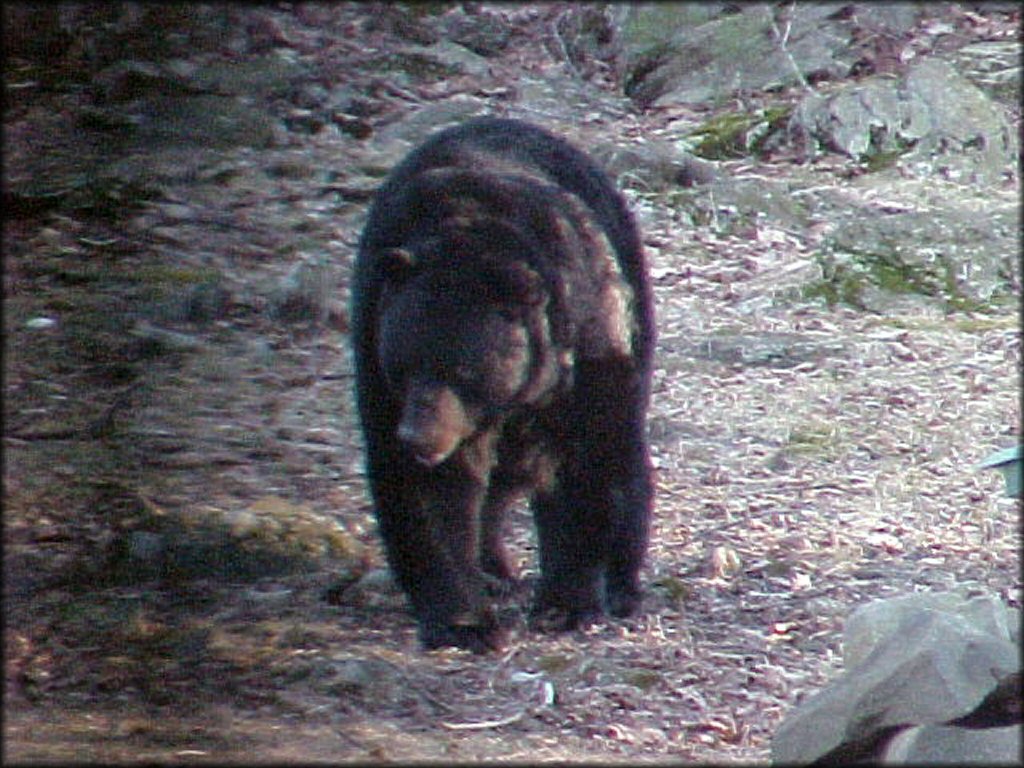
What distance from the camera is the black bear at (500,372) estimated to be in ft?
15.5

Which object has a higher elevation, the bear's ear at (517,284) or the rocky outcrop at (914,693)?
the bear's ear at (517,284)

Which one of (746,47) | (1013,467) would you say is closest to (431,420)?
(1013,467)

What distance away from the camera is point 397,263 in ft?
15.5

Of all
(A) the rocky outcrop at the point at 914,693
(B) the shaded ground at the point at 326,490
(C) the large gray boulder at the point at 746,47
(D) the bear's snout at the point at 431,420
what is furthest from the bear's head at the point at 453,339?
(C) the large gray boulder at the point at 746,47

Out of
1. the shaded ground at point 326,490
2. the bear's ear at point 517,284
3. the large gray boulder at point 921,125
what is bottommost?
the shaded ground at point 326,490

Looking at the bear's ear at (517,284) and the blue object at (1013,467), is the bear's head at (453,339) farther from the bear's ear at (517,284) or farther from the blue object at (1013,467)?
the blue object at (1013,467)

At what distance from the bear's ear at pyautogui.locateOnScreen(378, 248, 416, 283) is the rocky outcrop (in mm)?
1685

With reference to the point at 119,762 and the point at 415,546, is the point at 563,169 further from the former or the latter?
the point at 119,762

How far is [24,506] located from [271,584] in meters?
0.85

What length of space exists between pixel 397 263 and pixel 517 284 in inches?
13.9

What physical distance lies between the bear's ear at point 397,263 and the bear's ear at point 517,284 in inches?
10.4

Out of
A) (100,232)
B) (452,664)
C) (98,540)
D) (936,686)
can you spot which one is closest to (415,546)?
(452,664)

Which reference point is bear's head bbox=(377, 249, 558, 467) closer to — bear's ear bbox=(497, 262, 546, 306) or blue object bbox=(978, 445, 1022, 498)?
bear's ear bbox=(497, 262, 546, 306)

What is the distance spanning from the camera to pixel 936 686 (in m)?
3.68
